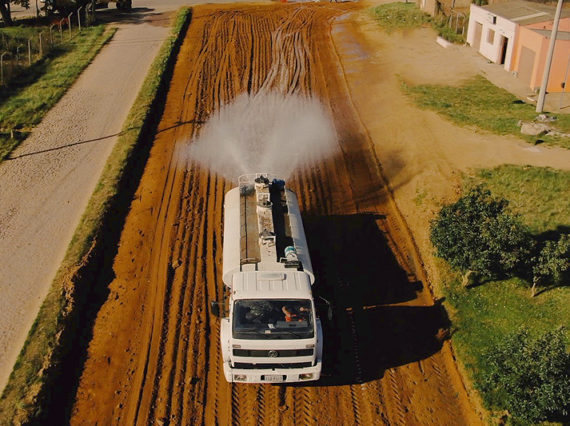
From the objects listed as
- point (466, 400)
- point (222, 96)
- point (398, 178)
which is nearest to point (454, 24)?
point (222, 96)

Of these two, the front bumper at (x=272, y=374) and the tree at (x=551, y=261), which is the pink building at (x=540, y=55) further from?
the front bumper at (x=272, y=374)

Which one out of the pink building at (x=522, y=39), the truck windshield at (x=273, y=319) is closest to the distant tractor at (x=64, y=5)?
the pink building at (x=522, y=39)

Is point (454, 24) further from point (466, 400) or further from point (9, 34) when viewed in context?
point (466, 400)

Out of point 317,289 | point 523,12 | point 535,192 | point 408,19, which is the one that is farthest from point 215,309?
point 408,19

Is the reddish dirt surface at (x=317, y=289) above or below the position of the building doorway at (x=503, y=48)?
below

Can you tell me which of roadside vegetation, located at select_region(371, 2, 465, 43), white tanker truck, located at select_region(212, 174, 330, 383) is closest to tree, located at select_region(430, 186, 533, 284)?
white tanker truck, located at select_region(212, 174, 330, 383)

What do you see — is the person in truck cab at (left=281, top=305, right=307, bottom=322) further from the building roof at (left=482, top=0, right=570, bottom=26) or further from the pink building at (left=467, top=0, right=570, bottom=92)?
the building roof at (left=482, top=0, right=570, bottom=26)
